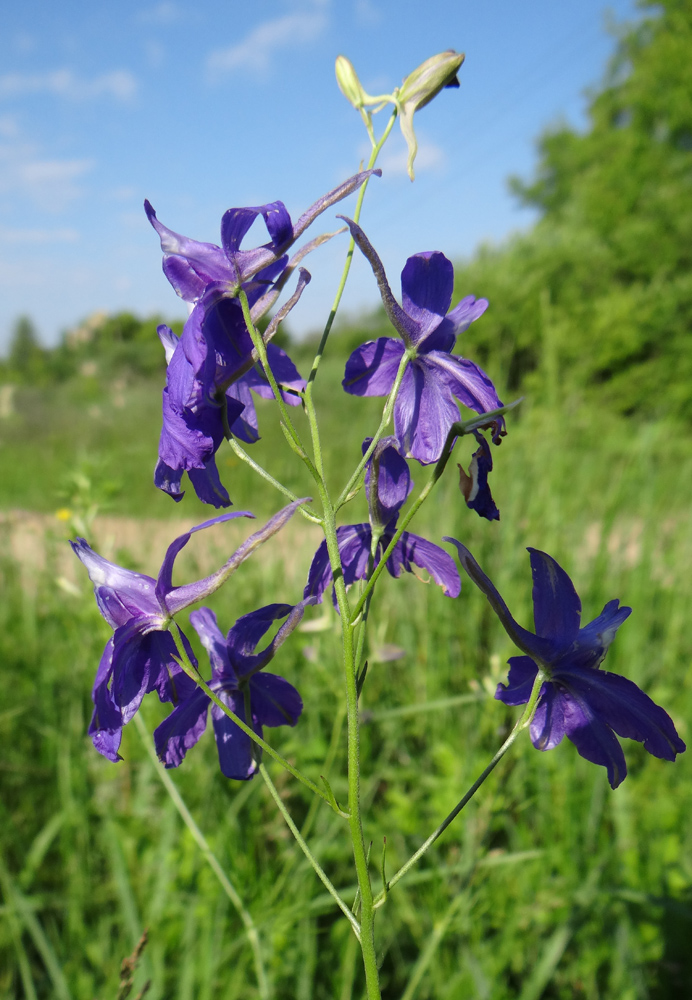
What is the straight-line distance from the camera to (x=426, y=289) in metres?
0.85

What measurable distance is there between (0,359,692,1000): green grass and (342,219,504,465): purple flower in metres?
0.70

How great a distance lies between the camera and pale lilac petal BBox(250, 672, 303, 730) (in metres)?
0.97

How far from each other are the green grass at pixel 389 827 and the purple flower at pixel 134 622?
735mm

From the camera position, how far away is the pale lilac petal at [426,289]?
2.69 feet

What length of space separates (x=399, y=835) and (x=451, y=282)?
1.62 m

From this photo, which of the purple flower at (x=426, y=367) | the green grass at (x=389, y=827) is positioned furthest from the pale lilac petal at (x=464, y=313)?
the green grass at (x=389, y=827)

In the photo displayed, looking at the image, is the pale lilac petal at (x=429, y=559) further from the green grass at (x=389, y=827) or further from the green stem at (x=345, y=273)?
the green grass at (x=389, y=827)

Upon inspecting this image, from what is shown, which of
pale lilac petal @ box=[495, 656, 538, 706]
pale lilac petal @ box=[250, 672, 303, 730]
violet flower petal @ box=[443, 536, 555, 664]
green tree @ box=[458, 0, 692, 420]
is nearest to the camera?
violet flower petal @ box=[443, 536, 555, 664]

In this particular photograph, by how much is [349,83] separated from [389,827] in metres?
1.82

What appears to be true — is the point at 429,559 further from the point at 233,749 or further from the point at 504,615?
the point at 233,749

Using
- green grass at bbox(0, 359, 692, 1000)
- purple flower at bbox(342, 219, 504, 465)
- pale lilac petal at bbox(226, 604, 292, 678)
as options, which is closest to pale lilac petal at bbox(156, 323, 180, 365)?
purple flower at bbox(342, 219, 504, 465)

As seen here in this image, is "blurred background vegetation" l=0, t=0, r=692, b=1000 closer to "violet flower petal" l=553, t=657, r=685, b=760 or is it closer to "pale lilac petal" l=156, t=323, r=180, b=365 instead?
"violet flower petal" l=553, t=657, r=685, b=760

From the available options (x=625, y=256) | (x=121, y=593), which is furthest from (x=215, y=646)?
(x=625, y=256)

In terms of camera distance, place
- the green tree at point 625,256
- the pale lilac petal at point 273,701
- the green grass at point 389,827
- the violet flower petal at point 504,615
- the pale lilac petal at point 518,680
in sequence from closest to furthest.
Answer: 1. the violet flower petal at point 504,615
2. the pale lilac petal at point 518,680
3. the pale lilac petal at point 273,701
4. the green grass at point 389,827
5. the green tree at point 625,256
